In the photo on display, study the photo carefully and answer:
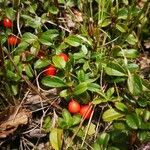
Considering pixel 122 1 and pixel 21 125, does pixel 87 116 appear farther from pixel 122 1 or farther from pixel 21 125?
pixel 122 1

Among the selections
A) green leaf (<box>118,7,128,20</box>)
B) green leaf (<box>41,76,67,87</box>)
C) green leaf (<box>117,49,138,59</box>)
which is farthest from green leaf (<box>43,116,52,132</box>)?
green leaf (<box>118,7,128,20</box>)

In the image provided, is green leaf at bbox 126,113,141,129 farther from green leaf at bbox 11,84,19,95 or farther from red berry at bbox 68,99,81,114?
green leaf at bbox 11,84,19,95

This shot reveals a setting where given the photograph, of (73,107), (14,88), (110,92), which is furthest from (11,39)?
(110,92)

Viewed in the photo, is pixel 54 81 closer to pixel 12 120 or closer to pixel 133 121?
pixel 12 120

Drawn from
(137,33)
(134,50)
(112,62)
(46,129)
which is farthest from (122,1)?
(46,129)

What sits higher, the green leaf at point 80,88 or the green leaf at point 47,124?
the green leaf at point 80,88

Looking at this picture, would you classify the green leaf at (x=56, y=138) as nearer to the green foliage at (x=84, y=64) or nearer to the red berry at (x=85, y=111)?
the green foliage at (x=84, y=64)

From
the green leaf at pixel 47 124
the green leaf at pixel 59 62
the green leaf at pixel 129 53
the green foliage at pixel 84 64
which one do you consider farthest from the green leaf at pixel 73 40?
the green leaf at pixel 47 124
